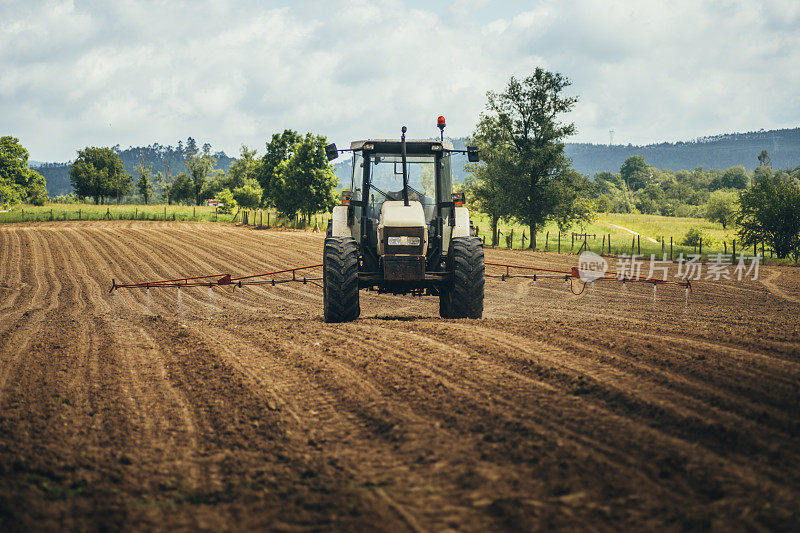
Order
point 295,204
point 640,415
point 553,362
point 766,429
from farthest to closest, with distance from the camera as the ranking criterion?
point 295,204
point 553,362
point 640,415
point 766,429

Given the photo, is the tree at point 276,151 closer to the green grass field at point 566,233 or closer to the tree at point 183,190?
the green grass field at point 566,233

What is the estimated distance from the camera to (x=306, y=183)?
56125mm

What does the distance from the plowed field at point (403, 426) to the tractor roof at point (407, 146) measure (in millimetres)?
3071

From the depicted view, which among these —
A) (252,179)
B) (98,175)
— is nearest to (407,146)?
(252,179)

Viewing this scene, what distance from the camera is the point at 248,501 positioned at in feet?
13.1

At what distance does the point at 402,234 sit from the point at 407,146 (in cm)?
182

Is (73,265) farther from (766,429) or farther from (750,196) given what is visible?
(750,196)

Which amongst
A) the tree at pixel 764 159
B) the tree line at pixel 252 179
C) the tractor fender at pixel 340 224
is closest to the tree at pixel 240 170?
the tree line at pixel 252 179

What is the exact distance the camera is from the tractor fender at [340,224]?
1055cm

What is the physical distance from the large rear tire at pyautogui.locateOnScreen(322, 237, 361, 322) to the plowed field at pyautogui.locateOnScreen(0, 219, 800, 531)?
0.49m

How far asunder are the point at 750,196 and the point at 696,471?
3720cm

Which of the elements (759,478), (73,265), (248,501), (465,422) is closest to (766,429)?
(759,478)

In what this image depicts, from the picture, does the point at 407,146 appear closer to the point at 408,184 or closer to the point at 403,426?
the point at 408,184

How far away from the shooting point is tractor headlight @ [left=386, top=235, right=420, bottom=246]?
945cm
